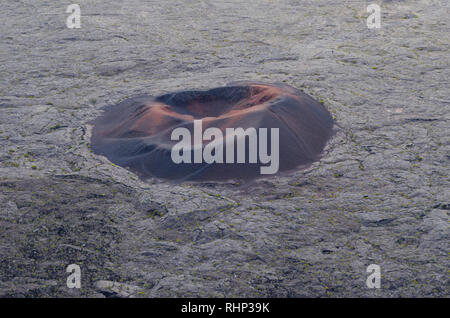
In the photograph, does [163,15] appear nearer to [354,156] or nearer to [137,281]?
[354,156]

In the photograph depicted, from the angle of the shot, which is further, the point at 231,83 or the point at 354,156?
the point at 231,83

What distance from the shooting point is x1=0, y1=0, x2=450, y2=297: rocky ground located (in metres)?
3.24

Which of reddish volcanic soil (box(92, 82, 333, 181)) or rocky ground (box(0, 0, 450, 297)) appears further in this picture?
reddish volcanic soil (box(92, 82, 333, 181))

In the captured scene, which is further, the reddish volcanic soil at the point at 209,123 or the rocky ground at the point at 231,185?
the reddish volcanic soil at the point at 209,123

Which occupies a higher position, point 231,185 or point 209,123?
point 209,123

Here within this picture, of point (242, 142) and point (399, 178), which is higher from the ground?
point (242, 142)

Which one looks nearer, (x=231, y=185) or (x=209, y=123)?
(x=231, y=185)

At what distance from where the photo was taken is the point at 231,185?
4262 mm

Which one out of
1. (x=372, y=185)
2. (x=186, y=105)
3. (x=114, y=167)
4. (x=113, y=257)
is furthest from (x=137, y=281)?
(x=186, y=105)

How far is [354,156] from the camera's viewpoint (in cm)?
464

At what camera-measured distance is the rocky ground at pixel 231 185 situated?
10.6ft
